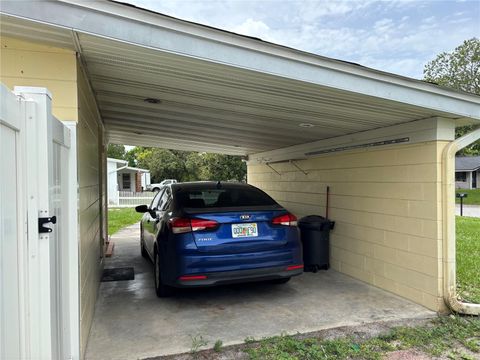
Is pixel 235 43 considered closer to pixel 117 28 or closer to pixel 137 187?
pixel 117 28

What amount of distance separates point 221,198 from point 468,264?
464 centimetres

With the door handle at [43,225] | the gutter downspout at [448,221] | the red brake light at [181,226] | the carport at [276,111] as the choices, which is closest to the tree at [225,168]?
the carport at [276,111]

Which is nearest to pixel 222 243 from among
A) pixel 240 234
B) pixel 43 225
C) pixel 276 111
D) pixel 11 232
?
pixel 240 234

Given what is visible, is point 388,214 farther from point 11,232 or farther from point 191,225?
point 11,232

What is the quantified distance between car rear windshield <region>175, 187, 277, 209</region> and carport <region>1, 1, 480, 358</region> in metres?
1.05

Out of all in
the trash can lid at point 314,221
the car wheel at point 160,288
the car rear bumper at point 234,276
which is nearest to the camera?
the car rear bumper at point 234,276

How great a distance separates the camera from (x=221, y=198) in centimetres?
484

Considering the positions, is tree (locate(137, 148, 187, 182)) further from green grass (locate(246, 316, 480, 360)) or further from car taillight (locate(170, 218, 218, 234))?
green grass (locate(246, 316, 480, 360))

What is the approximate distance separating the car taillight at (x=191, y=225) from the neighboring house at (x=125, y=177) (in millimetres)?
23302

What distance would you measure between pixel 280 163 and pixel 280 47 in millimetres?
5253

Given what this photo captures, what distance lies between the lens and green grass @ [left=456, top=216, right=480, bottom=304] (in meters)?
4.77

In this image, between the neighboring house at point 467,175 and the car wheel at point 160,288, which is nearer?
the car wheel at point 160,288

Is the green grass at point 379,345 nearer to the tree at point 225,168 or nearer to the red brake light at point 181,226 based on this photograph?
the red brake light at point 181,226

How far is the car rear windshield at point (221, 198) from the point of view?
4555 mm
